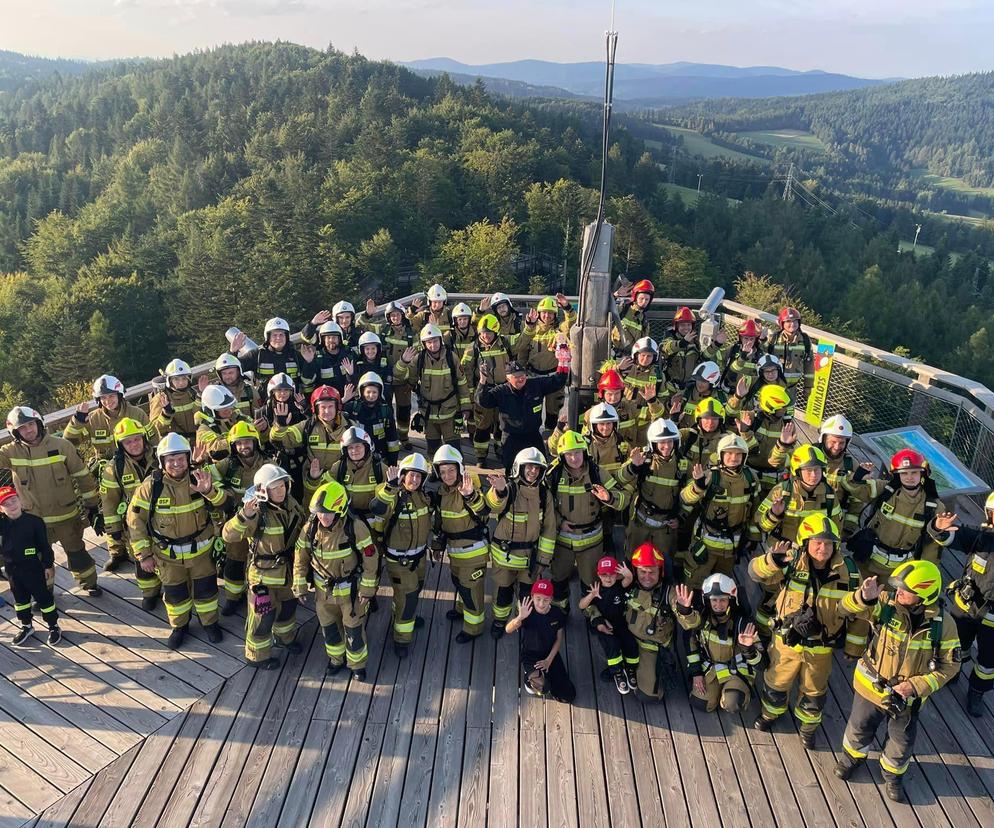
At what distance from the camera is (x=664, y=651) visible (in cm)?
614

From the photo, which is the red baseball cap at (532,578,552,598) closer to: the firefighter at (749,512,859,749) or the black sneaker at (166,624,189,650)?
the firefighter at (749,512,859,749)

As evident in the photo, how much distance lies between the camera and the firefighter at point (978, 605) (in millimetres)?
5965

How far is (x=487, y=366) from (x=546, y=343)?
1.36 meters

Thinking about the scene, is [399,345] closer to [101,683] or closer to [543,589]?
[543,589]

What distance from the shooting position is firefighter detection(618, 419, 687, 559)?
6988mm

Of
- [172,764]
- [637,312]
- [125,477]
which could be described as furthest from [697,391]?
[172,764]

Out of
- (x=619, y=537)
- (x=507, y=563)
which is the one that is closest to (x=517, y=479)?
(x=507, y=563)

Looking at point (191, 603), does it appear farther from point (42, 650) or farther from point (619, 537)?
point (619, 537)

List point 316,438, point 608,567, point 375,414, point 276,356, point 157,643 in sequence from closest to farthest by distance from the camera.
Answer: point 608,567
point 157,643
point 316,438
point 375,414
point 276,356

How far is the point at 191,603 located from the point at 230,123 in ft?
338

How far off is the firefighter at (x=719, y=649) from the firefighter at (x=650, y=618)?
6.4 inches

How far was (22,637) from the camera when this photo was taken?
6.72 meters

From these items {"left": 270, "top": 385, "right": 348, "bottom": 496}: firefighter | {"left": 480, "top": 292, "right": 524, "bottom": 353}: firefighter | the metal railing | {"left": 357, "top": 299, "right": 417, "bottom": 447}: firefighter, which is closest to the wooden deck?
{"left": 270, "top": 385, "right": 348, "bottom": 496}: firefighter

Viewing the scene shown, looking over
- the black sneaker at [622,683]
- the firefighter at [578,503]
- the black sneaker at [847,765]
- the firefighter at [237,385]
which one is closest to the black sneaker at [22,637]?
the firefighter at [237,385]
